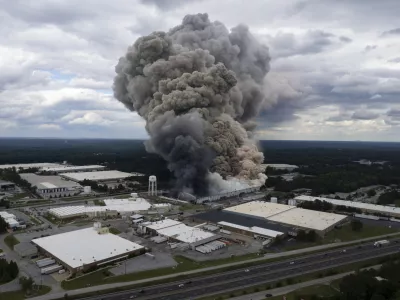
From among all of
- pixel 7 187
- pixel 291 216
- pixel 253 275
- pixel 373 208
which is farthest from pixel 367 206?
pixel 7 187

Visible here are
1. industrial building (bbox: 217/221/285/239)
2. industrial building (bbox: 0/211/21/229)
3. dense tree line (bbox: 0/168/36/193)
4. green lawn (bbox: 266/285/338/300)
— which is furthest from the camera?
A: dense tree line (bbox: 0/168/36/193)

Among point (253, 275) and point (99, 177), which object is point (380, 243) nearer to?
point (253, 275)

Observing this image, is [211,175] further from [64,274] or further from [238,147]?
[64,274]

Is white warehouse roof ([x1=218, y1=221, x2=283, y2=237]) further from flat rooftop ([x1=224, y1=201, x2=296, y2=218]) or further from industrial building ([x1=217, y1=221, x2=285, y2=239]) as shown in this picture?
flat rooftop ([x1=224, y1=201, x2=296, y2=218])

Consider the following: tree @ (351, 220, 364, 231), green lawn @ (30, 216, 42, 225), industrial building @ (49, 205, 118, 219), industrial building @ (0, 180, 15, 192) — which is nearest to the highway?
tree @ (351, 220, 364, 231)

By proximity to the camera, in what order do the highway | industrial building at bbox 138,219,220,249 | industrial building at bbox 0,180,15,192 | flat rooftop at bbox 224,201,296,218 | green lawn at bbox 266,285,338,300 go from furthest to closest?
1. industrial building at bbox 0,180,15,192
2. flat rooftop at bbox 224,201,296,218
3. industrial building at bbox 138,219,220,249
4. the highway
5. green lawn at bbox 266,285,338,300

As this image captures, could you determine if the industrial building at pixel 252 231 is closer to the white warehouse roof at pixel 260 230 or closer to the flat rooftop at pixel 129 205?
the white warehouse roof at pixel 260 230
